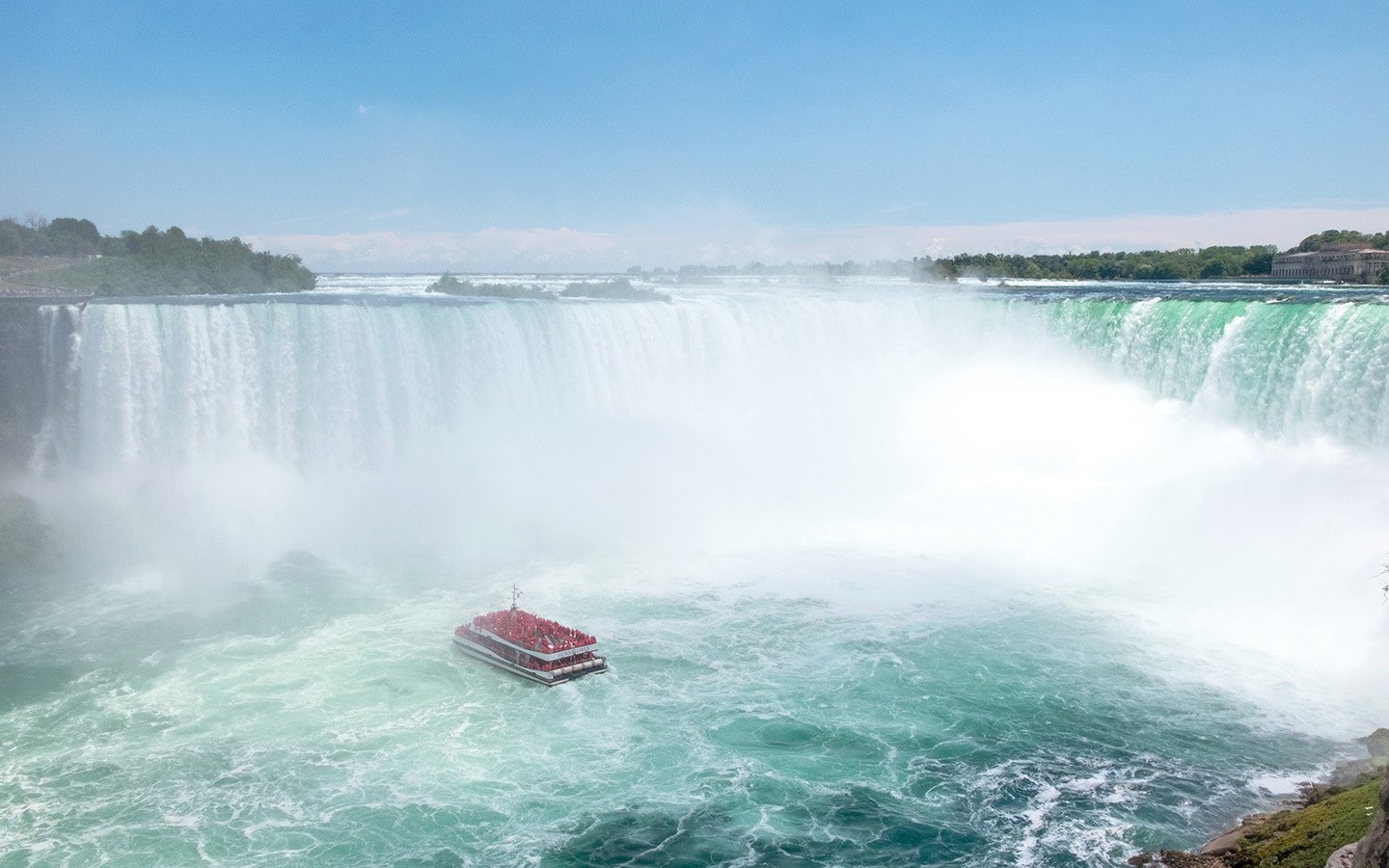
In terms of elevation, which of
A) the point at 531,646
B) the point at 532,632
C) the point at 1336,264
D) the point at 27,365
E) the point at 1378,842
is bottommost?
the point at 531,646

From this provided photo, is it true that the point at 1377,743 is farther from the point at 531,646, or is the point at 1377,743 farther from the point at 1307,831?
the point at 531,646

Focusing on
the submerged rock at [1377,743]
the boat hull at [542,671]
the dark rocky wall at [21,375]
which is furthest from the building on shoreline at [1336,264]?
the dark rocky wall at [21,375]

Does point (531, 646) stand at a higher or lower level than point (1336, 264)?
lower

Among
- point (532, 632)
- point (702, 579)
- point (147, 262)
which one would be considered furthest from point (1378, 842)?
point (147, 262)

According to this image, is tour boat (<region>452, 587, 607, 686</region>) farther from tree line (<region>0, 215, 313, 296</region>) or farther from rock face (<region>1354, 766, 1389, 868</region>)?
tree line (<region>0, 215, 313, 296</region>)

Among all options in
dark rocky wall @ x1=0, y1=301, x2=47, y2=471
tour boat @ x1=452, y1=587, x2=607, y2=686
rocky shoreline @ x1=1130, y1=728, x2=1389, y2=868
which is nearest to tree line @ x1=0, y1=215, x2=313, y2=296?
dark rocky wall @ x1=0, y1=301, x2=47, y2=471

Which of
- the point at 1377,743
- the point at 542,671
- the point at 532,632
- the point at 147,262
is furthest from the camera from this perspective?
the point at 147,262

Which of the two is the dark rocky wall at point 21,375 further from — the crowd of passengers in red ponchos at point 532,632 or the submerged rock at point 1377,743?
the submerged rock at point 1377,743

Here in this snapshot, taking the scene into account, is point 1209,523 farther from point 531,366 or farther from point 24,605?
point 24,605
